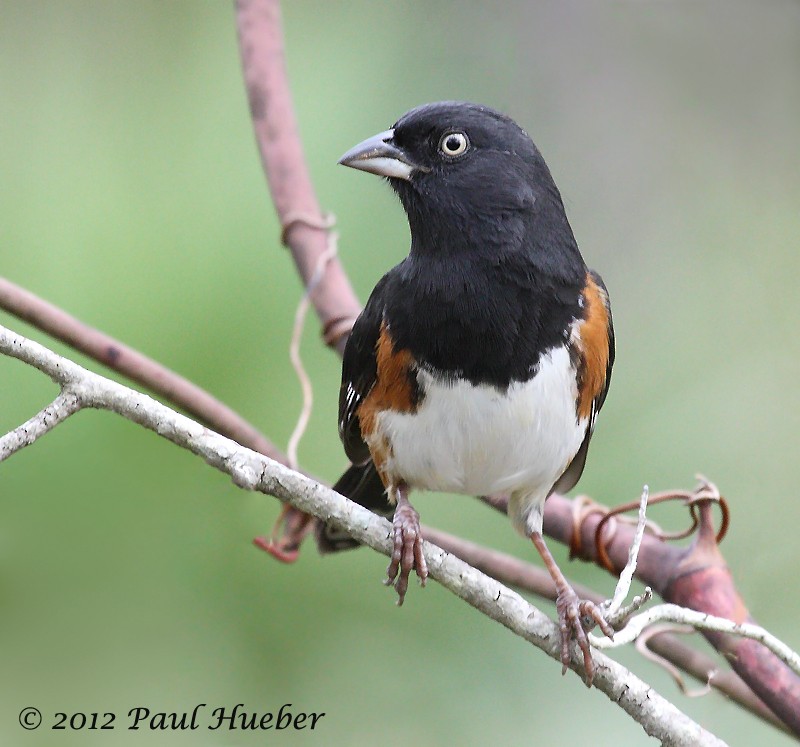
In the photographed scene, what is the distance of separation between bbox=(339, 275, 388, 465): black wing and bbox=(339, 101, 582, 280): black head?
17 centimetres

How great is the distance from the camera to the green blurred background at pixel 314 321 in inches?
119

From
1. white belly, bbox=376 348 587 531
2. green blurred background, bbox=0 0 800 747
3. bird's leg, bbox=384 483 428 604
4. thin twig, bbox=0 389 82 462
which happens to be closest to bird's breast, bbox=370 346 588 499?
white belly, bbox=376 348 587 531

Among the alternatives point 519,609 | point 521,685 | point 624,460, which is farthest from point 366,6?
point 519,609

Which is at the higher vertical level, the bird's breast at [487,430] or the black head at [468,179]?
the black head at [468,179]

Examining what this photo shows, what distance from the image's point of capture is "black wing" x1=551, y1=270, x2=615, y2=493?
7.63ft

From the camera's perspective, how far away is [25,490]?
9.61 feet

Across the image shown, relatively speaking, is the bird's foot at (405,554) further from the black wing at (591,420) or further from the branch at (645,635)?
the black wing at (591,420)

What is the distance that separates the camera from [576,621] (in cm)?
192

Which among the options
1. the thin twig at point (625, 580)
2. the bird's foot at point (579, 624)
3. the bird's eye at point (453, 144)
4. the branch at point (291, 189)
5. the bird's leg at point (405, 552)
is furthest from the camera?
the branch at point (291, 189)

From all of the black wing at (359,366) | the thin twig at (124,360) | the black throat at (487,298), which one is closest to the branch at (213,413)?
the thin twig at (124,360)

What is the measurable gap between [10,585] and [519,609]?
1702 mm

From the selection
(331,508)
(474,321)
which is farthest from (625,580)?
(474,321)

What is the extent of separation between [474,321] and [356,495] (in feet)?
2.38

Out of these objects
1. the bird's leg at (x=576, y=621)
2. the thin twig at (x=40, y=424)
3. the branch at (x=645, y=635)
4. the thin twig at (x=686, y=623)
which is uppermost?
the thin twig at (x=40, y=424)
